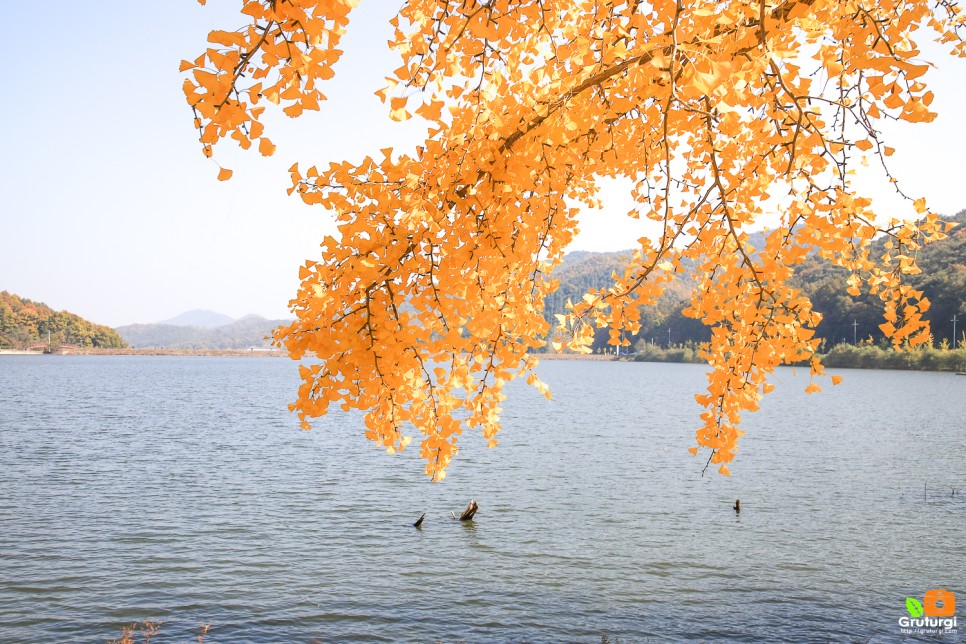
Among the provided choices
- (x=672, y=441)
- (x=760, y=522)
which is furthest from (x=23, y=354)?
(x=760, y=522)

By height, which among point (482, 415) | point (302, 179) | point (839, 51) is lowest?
Result: point (482, 415)

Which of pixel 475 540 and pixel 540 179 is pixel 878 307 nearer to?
pixel 475 540

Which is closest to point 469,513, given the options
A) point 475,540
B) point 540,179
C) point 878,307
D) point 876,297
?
point 475,540

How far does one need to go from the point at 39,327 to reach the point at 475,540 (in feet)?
577

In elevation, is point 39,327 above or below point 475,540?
above

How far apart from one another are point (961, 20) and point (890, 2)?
935 mm

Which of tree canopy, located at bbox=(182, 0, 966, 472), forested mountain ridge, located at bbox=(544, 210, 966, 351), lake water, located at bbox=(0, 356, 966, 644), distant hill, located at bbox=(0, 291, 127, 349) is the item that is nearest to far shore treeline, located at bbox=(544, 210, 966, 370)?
forested mountain ridge, located at bbox=(544, 210, 966, 351)

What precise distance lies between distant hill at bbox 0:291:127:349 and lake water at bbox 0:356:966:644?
14770cm

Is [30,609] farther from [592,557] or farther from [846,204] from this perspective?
[846,204]

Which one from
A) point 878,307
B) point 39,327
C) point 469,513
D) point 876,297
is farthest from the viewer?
point 39,327

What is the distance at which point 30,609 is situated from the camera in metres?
10.1

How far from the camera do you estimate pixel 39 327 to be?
530 feet

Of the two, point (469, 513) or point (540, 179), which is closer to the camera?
point (540, 179)

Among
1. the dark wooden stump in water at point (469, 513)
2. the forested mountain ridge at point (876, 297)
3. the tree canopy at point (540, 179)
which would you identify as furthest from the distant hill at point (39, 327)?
the tree canopy at point (540, 179)
